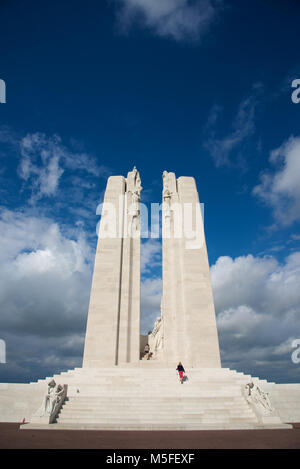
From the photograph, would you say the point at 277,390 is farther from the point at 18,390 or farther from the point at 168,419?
the point at 18,390

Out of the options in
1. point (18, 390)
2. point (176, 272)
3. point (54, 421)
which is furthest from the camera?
point (176, 272)

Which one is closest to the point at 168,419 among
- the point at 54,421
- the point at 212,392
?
the point at 212,392

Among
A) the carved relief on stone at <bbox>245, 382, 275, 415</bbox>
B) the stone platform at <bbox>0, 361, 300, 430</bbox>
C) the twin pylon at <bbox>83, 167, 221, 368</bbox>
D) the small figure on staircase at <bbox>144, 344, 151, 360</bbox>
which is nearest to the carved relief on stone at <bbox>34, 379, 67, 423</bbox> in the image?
the stone platform at <bbox>0, 361, 300, 430</bbox>

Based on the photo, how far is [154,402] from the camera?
10195 mm

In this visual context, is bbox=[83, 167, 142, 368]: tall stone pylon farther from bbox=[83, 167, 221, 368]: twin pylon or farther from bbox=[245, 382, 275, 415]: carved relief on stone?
bbox=[245, 382, 275, 415]: carved relief on stone

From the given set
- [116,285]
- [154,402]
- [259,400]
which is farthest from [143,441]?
[116,285]

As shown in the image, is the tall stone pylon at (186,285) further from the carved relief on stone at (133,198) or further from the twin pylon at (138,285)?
the carved relief on stone at (133,198)

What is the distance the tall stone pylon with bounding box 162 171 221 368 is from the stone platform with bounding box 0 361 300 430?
488 cm

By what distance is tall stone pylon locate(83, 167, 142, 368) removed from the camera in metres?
18.0

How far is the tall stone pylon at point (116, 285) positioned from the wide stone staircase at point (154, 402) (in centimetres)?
444
